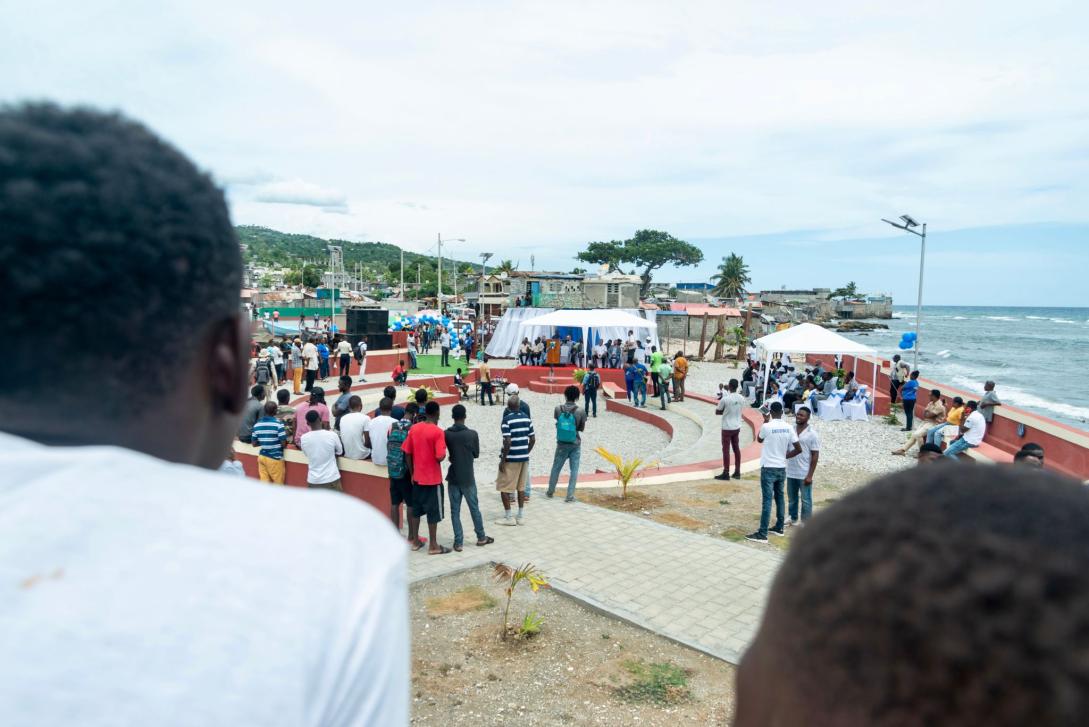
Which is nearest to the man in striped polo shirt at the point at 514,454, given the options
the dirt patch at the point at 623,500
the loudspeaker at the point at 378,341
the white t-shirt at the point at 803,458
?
the dirt patch at the point at 623,500

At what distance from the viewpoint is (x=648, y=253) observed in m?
99.3

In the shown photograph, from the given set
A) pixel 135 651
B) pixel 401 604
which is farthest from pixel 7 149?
pixel 401 604

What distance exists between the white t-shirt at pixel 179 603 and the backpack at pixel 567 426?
8.72 metres

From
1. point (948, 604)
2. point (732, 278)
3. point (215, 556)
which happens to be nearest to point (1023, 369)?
point (732, 278)

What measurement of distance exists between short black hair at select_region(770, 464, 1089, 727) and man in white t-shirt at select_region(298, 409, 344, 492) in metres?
7.25

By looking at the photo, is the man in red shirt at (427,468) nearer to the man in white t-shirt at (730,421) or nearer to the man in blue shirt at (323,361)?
the man in white t-shirt at (730,421)

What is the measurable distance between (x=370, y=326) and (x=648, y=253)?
7575 centimetres

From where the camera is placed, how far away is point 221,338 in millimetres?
893

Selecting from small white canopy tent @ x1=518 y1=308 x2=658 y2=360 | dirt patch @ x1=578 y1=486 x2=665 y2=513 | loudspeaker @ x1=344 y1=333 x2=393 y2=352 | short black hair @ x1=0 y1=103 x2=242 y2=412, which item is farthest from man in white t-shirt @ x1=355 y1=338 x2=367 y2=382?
short black hair @ x1=0 y1=103 x2=242 y2=412

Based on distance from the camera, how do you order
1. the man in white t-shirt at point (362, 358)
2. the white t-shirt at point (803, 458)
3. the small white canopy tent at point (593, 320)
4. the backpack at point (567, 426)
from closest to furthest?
the white t-shirt at point (803, 458)
the backpack at point (567, 426)
the small white canopy tent at point (593, 320)
the man in white t-shirt at point (362, 358)

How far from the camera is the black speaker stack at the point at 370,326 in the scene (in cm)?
2803

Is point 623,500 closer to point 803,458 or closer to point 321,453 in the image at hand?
point 803,458

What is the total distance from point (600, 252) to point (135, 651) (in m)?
97.4

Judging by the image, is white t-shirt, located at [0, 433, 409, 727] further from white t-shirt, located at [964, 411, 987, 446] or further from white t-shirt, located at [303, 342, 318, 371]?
white t-shirt, located at [303, 342, 318, 371]
